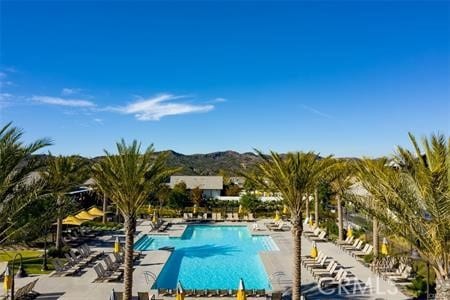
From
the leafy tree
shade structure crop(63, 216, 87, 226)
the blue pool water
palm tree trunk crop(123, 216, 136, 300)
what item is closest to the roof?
the leafy tree

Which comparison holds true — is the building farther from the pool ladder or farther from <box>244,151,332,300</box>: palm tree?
<box>244,151,332,300</box>: palm tree

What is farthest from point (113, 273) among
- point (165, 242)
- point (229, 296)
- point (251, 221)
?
point (251, 221)

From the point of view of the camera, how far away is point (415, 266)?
1884 centimetres

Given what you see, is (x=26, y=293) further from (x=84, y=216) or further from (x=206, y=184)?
(x=206, y=184)

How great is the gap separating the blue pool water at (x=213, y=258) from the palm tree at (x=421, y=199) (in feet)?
26.4

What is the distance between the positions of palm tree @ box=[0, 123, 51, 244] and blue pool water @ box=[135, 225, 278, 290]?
7.76 meters

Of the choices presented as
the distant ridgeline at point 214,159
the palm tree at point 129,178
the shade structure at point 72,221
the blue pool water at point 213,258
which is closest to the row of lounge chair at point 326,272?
the blue pool water at point 213,258

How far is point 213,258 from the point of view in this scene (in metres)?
24.4

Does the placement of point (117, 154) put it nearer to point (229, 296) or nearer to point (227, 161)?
point (229, 296)

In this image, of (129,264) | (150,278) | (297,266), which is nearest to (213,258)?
(150,278)

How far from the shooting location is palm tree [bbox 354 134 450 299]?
33.4 feet

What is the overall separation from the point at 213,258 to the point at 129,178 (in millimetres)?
11820

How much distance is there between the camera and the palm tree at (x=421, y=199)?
33.4 feet

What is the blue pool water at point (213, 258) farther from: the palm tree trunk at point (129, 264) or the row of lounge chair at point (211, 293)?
the palm tree trunk at point (129, 264)
